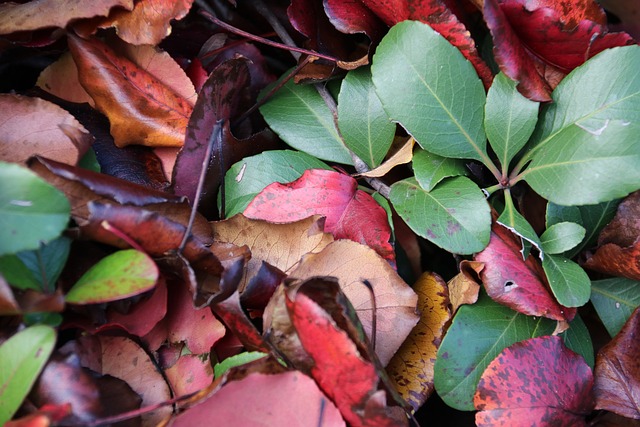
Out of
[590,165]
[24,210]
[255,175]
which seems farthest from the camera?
[255,175]

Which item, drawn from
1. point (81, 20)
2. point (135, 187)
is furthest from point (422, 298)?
point (81, 20)

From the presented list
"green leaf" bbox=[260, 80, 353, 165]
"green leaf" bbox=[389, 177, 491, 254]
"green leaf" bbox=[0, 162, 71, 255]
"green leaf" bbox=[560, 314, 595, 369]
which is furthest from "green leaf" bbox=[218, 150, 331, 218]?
"green leaf" bbox=[560, 314, 595, 369]

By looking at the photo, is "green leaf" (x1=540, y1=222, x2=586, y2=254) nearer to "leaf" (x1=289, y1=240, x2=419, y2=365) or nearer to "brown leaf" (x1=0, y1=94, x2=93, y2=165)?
"leaf" (x1=289, y1=240, x2=419, y2=365)

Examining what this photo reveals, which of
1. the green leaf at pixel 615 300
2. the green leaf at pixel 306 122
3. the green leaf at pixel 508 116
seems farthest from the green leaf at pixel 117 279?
the green leaf at pixel 615 300

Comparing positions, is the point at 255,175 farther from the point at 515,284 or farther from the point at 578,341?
the point at 578,341

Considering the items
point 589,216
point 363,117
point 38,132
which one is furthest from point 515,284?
point 38,132

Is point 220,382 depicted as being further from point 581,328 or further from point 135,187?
point 581,328
